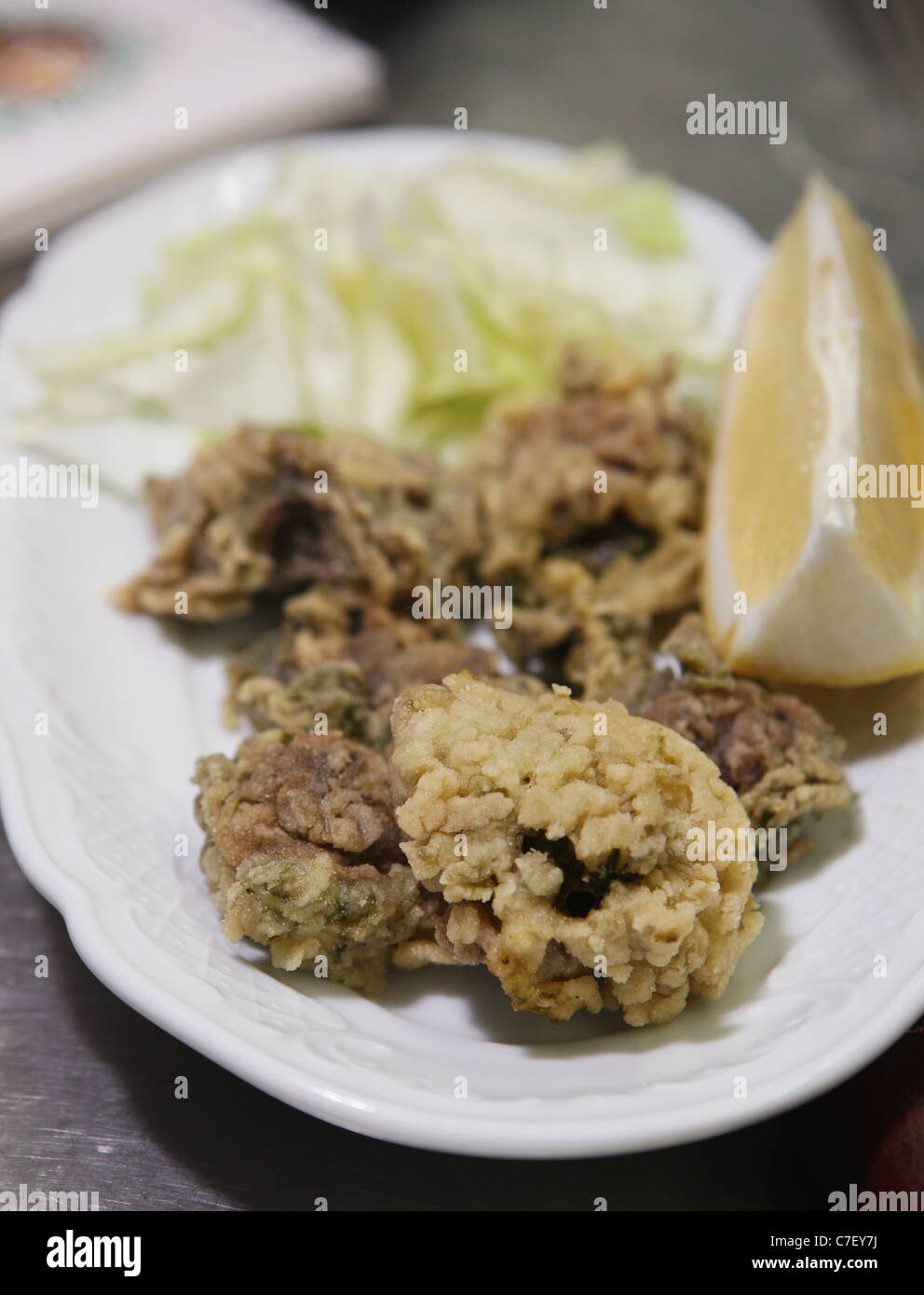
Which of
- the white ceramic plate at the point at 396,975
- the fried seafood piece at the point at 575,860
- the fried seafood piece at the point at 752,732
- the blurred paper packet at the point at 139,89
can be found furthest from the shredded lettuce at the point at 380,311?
the fried seafood piece at the point at 575,860

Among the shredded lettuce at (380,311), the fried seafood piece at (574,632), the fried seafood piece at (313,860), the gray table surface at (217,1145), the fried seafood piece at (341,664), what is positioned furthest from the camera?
the shredded lettuce at (380,311)

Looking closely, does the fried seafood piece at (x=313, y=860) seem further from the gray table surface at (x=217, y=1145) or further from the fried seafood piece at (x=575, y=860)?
the gray table surface at (x=217, y=1145)

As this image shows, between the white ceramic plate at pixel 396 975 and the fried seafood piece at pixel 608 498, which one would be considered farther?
the fried seafood piece at pixel 608 498

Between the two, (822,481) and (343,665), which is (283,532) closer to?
→ (343,665)

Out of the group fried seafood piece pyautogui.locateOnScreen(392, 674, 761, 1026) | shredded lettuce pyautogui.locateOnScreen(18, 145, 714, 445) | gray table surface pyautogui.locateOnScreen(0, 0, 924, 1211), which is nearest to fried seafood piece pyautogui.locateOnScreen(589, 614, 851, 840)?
fried seafood piece pyautogui.locateOnScreen(392, 674, 761, 1026)

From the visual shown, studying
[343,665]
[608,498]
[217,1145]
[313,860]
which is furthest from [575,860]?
[608,498]

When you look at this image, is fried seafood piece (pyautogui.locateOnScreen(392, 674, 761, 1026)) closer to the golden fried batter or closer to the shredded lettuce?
the golden fried batter
